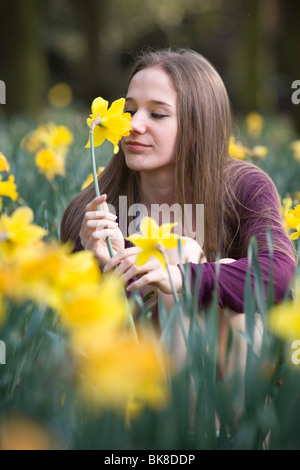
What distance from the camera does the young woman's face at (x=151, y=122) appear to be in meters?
1.69

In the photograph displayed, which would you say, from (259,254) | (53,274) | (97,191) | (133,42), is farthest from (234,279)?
(133,42)

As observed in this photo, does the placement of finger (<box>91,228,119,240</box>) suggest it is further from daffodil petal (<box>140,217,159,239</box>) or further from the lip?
the lip

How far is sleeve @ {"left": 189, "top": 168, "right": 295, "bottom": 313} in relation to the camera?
4.40 ft

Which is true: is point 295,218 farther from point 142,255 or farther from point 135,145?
point 135,145

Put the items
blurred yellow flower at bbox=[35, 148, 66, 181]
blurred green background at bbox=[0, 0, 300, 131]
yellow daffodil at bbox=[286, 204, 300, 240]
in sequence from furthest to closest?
blurred green background at bbox=[0, 0, 300, 131]
blurred yellow flower at bbox=[35, 148, 66, 181]
yellow daffodil at bbox=[286, 204, 300, 240]

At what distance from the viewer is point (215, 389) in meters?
0.87

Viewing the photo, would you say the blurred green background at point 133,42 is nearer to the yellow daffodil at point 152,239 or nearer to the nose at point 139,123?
the nose at point 139,123

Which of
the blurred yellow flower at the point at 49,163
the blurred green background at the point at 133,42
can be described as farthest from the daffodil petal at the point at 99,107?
the blurred green background at the point at 133,42

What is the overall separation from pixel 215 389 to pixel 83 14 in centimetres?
1413

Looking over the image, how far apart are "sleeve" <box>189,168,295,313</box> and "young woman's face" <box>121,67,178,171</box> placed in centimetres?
25

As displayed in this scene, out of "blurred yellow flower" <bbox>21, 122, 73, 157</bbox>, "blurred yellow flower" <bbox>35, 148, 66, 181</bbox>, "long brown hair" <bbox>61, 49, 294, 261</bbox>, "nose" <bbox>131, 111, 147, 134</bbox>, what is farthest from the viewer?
"blurred yellow flower" <bbox>21, 122, 73, 157</bbox>

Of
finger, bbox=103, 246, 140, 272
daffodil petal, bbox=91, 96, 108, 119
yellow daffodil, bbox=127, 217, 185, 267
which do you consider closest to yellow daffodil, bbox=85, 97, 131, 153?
daffodil petal, bbox=91, 96, 108, 119

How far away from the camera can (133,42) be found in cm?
1892

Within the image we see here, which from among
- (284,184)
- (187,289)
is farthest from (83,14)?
(187,289)
